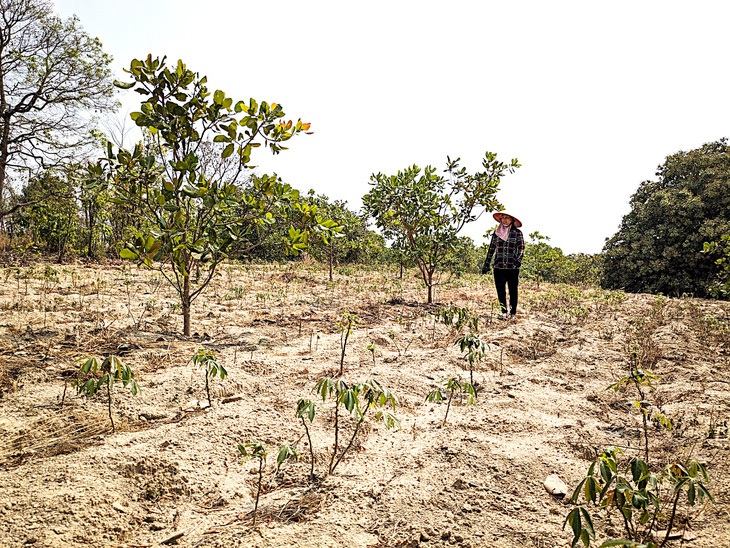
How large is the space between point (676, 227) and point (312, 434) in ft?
57.8

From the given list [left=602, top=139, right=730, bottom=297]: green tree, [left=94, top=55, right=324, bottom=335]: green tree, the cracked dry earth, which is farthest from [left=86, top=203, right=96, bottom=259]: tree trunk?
[left=602, top=139, right=730, bottom=297]: green tree

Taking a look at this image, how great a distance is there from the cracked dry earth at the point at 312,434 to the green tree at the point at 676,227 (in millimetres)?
11482

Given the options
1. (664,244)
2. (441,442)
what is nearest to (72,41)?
(441,442)

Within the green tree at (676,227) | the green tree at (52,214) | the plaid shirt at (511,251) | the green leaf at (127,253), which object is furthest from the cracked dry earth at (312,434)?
the green tree at (676,227)

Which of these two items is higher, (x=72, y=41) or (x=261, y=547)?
(x=72, y=41)

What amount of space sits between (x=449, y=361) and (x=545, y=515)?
2643mm

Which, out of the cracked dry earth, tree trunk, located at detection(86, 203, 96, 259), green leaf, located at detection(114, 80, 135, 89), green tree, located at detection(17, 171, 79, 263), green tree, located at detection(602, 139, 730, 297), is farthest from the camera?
green tree, located at detection(602, 139, 730, 297)

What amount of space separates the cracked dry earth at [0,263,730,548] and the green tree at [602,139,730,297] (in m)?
11.5

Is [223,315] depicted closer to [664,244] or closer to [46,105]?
[46,105]

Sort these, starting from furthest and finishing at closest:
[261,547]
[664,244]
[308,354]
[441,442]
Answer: [664,244] < [308,354] < [441,442] < [261,547]

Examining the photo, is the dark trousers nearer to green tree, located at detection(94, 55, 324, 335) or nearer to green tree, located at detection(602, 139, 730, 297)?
green tree, located at detection(94, 55, 324, 335)

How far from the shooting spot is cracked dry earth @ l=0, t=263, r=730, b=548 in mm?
1873

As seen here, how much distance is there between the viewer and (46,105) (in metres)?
14.6

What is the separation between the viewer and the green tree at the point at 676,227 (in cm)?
1457
